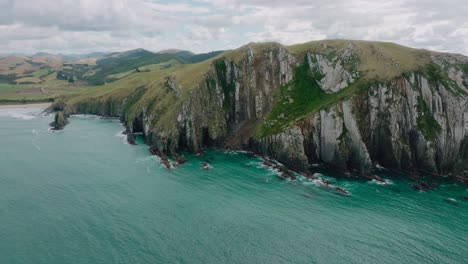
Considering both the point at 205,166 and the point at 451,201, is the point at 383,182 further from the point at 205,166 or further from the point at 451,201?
the point at 205,166

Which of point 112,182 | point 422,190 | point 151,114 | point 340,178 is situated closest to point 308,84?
point 340,178

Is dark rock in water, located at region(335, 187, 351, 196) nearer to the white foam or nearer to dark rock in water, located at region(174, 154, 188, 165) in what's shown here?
the white foam

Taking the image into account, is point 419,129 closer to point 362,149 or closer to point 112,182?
point 362,149

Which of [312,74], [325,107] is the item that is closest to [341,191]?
[325,107]

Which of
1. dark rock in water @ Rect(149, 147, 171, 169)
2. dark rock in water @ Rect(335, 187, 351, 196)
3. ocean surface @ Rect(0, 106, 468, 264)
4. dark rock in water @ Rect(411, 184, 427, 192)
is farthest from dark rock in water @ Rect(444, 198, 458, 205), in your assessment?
dark rock in water @ Rect(149, 147, 171, 169)

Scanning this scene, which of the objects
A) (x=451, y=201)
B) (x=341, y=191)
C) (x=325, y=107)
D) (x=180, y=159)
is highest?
(x=325, y=107)

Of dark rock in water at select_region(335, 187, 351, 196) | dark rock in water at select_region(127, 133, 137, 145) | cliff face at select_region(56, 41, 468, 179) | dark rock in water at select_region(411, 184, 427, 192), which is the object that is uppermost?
cliff face at select_region(56, 41, 468, 179)
